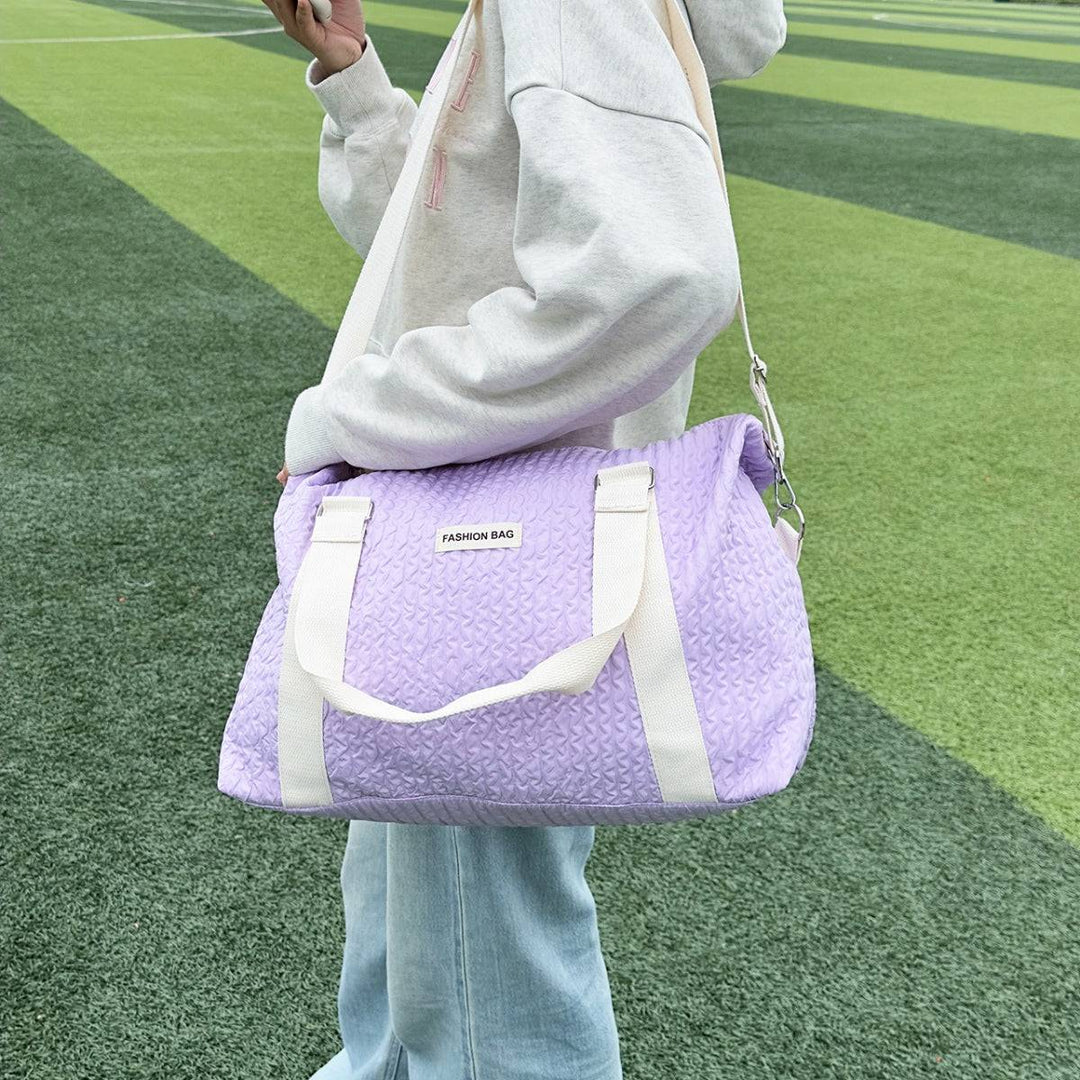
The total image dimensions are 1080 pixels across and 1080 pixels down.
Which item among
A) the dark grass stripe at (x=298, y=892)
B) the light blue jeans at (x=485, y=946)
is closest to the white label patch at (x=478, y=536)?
the light blue jeans at (x=485, y=946)

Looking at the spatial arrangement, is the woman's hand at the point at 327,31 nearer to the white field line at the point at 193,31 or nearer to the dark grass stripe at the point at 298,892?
the dark grass stripe at the point at 298,892


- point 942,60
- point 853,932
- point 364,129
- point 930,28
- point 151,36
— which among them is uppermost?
point 364,129

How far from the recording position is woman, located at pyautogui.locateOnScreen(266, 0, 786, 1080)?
106cm

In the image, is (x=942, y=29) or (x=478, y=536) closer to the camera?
(x=478, y=536)

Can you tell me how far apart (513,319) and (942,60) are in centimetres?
1673

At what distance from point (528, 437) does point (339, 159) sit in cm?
49

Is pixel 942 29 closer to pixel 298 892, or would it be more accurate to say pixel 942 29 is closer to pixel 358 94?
pixel 298 892

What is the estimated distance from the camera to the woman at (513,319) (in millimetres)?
1062

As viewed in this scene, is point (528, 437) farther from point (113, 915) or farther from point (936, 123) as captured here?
point (936, 123)

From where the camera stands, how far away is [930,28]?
21859mm

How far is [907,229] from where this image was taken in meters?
7.07

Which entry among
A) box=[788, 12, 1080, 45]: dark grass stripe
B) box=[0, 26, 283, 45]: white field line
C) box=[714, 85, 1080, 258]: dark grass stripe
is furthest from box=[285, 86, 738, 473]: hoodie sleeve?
box=[788, 12, 1080, 45]: dark grass stripe

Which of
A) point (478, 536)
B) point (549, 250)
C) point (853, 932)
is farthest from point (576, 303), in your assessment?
point (853, 932)

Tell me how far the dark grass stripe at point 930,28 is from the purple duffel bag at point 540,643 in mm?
20506
